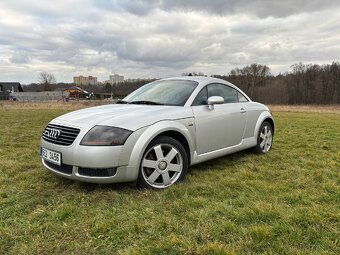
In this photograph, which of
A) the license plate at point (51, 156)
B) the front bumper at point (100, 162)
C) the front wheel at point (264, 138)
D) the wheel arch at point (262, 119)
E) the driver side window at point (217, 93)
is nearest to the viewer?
the front bumper at point (100, 162)

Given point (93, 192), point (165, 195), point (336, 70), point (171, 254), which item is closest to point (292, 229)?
point (171, 254)

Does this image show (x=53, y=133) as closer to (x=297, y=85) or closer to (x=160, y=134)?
(x=160, y=134)

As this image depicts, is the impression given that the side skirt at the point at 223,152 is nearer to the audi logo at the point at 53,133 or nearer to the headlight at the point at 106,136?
the headlight at the point at 106,136

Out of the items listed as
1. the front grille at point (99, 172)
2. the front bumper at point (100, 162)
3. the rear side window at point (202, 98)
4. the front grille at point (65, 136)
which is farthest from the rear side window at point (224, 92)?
the front grille at point (65, 136)

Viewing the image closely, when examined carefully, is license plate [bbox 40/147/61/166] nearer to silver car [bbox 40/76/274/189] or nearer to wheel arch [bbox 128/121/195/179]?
silver car [bbox 40/76/274/189]

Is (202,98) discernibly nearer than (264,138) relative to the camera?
Yes

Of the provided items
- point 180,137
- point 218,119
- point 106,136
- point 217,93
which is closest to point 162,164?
point 180,137

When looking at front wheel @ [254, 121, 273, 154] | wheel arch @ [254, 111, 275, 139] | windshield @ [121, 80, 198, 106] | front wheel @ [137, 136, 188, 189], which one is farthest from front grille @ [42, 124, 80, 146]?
front wheel @ [254, 121, 273, 154]

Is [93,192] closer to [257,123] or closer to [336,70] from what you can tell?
[257,123]

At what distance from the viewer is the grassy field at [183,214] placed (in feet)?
7.86

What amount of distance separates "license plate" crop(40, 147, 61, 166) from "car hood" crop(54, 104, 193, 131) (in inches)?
15.8

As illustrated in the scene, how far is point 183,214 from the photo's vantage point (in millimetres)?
2967

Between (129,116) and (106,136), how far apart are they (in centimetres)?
41

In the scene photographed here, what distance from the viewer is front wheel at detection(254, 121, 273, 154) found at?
573 cm
